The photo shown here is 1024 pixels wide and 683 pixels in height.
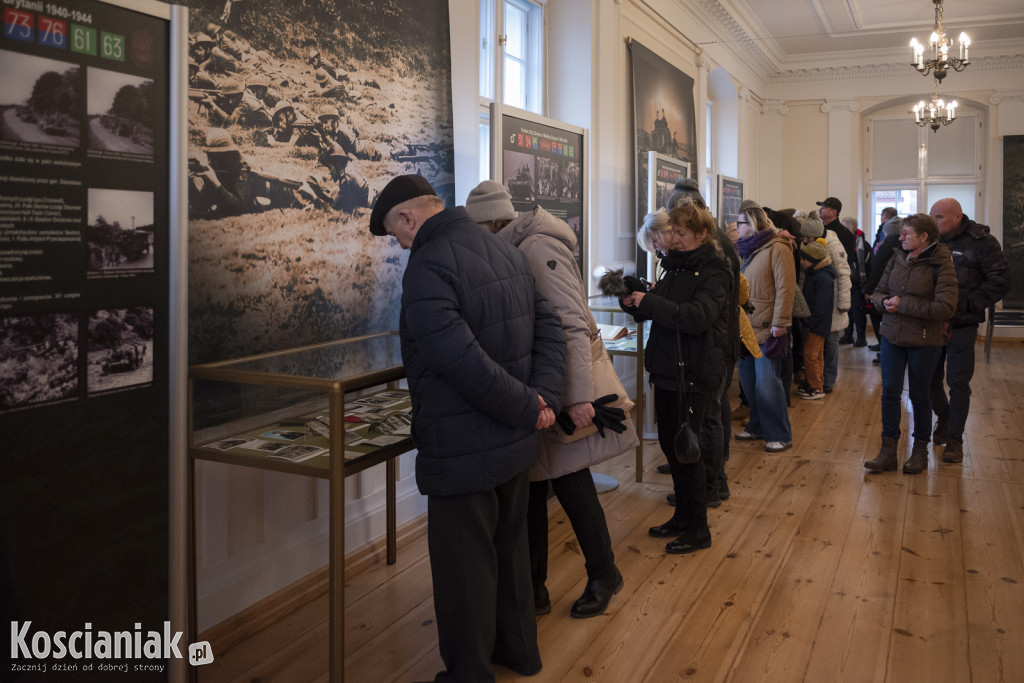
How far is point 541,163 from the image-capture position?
177 inches

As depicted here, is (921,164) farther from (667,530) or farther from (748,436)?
(667,530)

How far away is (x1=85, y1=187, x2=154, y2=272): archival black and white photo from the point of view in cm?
195

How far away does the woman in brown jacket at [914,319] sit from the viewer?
461 cm

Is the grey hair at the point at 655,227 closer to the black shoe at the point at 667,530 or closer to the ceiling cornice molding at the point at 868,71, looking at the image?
the black shoe at the point at 667,530

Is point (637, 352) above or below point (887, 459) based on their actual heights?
above

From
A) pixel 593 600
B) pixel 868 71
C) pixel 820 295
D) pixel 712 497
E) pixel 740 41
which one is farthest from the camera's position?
pixel 868 71

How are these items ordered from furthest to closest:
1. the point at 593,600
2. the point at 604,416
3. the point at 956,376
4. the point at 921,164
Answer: the point at 921,164 < the point at 956,376 < the point at 593,600 < the point at 604,416

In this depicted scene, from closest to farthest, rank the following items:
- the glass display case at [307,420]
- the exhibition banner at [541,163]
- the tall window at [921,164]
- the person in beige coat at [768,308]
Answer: the glass display case at [307,420] → the exhibition banner at [541,163] → the person in beige coat at [768,308] → the tall window at [921,164]

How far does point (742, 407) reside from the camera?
664cm

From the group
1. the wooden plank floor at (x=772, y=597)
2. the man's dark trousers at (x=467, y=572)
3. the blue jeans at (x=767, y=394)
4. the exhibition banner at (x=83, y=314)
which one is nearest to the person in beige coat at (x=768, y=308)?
the blue jeans at (x=767, y=394)

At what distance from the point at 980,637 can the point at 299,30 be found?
324 cm

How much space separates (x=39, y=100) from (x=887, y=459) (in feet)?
15.5

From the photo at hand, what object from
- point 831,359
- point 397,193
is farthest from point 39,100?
point 831,359

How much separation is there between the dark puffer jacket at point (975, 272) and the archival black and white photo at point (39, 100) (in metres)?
4.74
